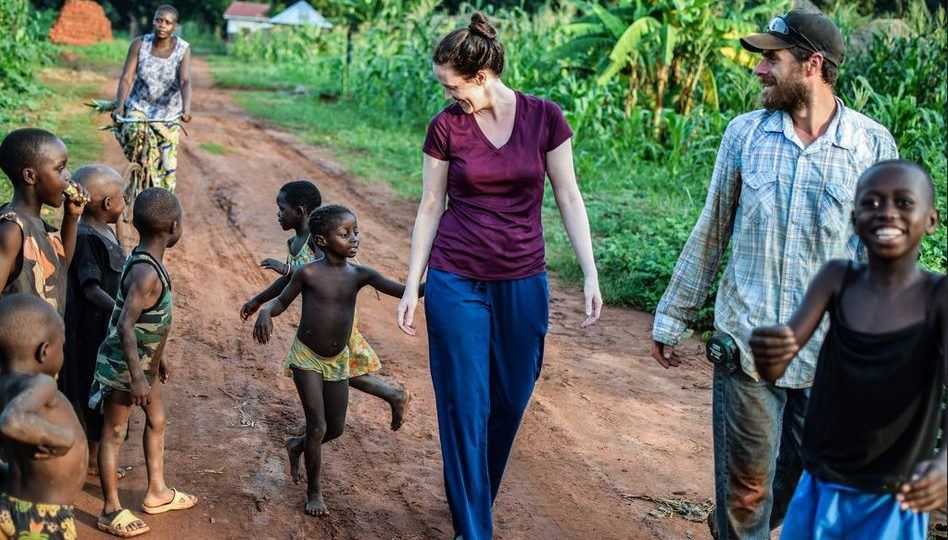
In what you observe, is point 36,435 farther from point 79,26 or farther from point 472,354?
point 79,26

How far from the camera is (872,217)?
291cm

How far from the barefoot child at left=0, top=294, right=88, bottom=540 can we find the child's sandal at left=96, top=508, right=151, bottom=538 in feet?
3.16

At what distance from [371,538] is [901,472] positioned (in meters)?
2.45

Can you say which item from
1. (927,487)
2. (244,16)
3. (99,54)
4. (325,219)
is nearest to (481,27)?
(325,219)

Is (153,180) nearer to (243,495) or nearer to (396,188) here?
(396,188)

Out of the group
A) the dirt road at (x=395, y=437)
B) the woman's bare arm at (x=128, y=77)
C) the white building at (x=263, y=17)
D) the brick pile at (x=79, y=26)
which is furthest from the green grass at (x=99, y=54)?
the dirt road at (x=395, y=437)

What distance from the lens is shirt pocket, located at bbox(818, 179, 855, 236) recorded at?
145 inches

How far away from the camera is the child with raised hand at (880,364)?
289 centimetres

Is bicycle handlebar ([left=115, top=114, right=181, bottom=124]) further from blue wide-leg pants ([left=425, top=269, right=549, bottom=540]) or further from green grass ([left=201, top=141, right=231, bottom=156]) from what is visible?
blue wide-leg pants ([left=425, top=269, right=549, bottom=540])

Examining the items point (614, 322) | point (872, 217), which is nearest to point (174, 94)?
point (614, 322)

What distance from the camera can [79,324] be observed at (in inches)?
195

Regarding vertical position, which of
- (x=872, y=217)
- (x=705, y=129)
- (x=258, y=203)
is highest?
(x=872, y=217)

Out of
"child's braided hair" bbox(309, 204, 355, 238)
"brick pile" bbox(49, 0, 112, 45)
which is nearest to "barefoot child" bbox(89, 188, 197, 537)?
"child's braided hair" bbox(309, 204, 355, 238)

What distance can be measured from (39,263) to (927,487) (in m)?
3.39
